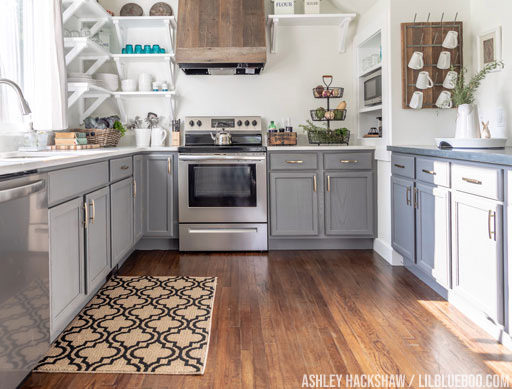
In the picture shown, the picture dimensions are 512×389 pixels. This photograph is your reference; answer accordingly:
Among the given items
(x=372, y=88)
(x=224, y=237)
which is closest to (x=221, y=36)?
(x=372, y=88)

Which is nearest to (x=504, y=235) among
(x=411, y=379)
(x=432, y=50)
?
(x=411, y=379)

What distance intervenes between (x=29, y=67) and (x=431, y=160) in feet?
9.01

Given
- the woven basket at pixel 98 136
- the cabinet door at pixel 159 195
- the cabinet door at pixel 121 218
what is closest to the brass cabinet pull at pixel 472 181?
the cabinet door at pixel 121 218

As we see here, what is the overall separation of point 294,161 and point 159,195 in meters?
1.21

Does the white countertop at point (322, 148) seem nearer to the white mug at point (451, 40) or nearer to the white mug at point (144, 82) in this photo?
the white mug at point (451, 40)

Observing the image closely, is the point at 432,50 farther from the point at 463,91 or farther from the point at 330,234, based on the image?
the point at 330,234

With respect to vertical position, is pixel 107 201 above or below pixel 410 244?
above

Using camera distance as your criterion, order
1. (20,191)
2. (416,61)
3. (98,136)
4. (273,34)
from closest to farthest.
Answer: (20,191)
(416,61)
(98,136)
(273,34)

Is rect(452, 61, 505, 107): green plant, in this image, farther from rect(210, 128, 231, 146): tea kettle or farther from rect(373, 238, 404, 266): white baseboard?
rect(210, 128, 231, 146): tea kettle

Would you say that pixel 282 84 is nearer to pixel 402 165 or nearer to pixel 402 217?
pixel 402 165

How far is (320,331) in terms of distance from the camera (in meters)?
2.16

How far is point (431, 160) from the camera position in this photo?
8.66ft

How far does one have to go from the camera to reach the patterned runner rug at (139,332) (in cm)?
184

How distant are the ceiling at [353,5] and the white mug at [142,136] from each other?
2.14 m
